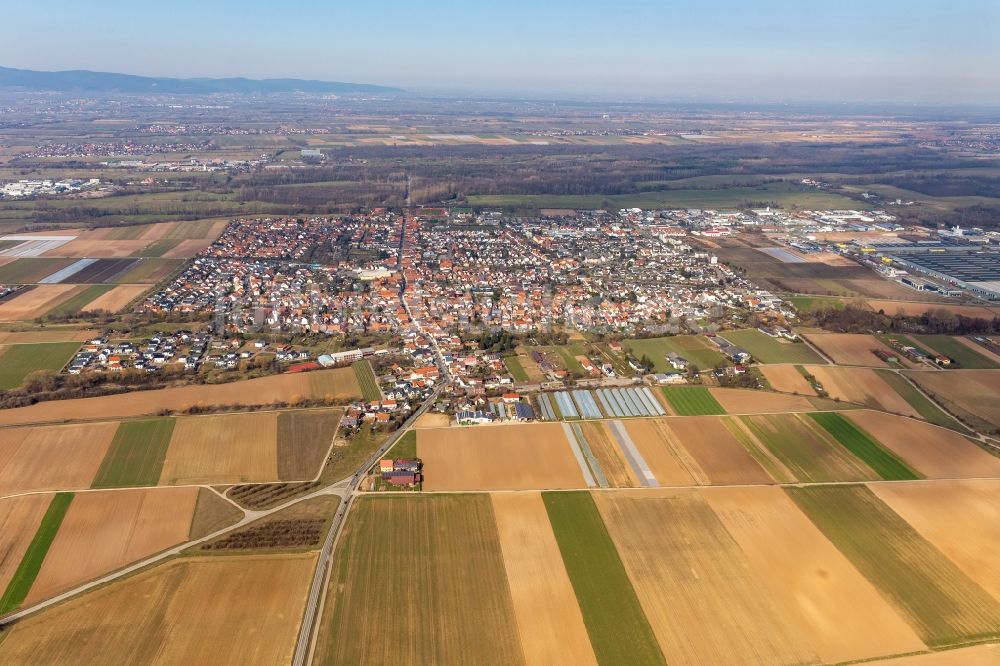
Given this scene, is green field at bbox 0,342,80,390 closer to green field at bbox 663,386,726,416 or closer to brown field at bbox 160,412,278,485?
brown field at bbox 160,412,278,485

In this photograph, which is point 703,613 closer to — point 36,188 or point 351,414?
point 351,414

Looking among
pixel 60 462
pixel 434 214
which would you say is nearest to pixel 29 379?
pixel 60 462

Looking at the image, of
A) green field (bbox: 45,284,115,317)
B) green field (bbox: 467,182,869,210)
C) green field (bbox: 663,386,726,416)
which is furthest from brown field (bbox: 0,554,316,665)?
green field (bbox: 467,182,869,210)

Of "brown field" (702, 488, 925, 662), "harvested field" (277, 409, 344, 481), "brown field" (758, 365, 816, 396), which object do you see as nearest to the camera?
"brown field" (702, 488, 925, 662)

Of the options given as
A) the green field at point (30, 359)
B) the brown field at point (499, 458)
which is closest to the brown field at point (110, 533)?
the brown field at point (499, 458)

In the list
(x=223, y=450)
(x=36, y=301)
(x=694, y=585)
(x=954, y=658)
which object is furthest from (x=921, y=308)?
(x=36, y=301)

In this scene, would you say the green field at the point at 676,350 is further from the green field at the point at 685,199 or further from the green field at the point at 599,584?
the green field at the point at 685,199
